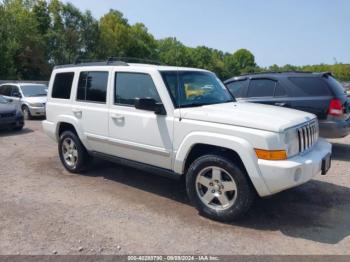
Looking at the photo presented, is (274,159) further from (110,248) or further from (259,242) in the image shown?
(110,248)

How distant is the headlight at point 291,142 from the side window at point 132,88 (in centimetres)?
178

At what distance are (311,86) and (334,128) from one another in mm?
1039

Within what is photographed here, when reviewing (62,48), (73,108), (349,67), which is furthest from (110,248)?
(349,67)

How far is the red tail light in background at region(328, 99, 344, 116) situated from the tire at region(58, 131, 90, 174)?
16.2 ft

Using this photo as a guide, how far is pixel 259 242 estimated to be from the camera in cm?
395

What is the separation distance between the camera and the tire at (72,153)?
638 centimetres

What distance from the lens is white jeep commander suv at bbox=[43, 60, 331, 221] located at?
411cm

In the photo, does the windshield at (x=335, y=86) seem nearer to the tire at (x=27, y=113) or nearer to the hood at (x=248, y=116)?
the hood at (x=248, y=116)

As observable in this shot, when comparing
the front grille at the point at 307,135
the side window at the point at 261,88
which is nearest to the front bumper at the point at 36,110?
the side window at the point at 261,88

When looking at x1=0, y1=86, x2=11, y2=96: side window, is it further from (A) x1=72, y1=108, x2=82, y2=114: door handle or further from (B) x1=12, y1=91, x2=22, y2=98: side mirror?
(A) x1=72, y1=108, x2=82, y2=114: door handle

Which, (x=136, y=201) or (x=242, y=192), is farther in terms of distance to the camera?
(x=136, y=201)

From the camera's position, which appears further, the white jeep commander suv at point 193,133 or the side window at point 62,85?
the side window at point 62,85

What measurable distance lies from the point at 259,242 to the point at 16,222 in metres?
2.90

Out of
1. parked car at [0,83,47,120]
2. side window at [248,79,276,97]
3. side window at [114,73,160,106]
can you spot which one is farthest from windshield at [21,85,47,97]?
side window at [114,73,160,106]
